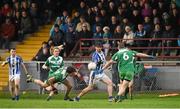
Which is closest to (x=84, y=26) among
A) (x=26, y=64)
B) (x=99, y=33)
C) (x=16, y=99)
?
(x=99, y=33)

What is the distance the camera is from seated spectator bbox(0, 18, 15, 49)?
33.0 meters

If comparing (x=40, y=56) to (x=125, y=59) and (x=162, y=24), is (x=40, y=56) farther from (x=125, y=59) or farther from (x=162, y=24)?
(x=125, y=59)

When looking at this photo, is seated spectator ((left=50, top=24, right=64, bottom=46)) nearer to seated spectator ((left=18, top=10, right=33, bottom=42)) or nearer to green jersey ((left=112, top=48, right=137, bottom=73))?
seated spectator ((left=18, top=10, right=33, bottom=42))

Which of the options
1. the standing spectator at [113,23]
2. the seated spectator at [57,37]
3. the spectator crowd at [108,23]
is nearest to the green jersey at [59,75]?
the spectator crowd at [108,23]

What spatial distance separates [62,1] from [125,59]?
463 inches

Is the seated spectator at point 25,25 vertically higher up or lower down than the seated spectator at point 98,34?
higher up

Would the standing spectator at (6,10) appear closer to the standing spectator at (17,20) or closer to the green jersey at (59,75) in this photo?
the standing spectator at (17,20)

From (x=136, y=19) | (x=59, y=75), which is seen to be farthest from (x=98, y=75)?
(x=136, y=19)

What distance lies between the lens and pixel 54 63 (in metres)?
24.9

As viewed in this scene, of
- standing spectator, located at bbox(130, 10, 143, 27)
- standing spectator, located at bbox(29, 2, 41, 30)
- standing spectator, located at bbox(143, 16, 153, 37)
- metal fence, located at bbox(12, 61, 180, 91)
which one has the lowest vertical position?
metal fence, located at bbox(12, 61, 180, 91)

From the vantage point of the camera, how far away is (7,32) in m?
33.1

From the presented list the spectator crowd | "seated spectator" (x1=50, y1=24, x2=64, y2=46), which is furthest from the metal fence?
"seated spectator" (x1=50, y1=24, x2=64, y2=46)

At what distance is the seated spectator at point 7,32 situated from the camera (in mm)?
33031

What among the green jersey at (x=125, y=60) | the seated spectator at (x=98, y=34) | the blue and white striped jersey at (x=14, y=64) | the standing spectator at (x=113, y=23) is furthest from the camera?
the seated spectator at (x=98, y=34)
